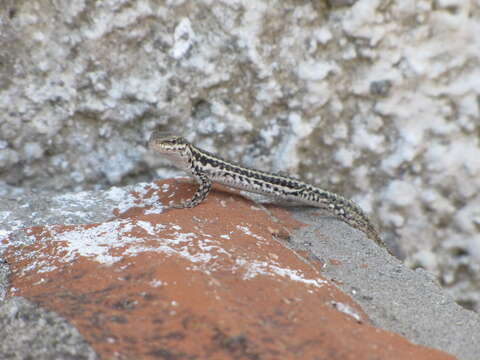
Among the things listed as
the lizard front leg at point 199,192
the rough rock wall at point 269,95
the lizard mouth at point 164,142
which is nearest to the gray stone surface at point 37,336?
the lizard front leg at point 199,192

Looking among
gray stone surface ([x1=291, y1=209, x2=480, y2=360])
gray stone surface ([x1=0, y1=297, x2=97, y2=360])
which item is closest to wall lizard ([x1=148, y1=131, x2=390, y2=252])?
gray stone surface ([x1=291, y1=209, x2=480, y2=360])

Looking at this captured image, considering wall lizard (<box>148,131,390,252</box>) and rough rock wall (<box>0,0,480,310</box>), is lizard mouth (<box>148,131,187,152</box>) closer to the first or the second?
wall lizard (<box>148,131,390,252</box>)

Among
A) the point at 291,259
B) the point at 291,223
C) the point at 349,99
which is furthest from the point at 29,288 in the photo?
the point at 349,99

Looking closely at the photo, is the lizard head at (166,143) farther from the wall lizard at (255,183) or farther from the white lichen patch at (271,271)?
the white lichen patch at (271,271)

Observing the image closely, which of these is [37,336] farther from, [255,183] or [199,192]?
[255,183]

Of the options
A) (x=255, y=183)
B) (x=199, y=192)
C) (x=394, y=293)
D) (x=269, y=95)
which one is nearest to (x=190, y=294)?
(x=394, y=293)

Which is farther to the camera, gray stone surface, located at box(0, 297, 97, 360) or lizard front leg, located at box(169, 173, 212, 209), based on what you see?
lizard front leg, located at box(169, 173, 212, 209)
